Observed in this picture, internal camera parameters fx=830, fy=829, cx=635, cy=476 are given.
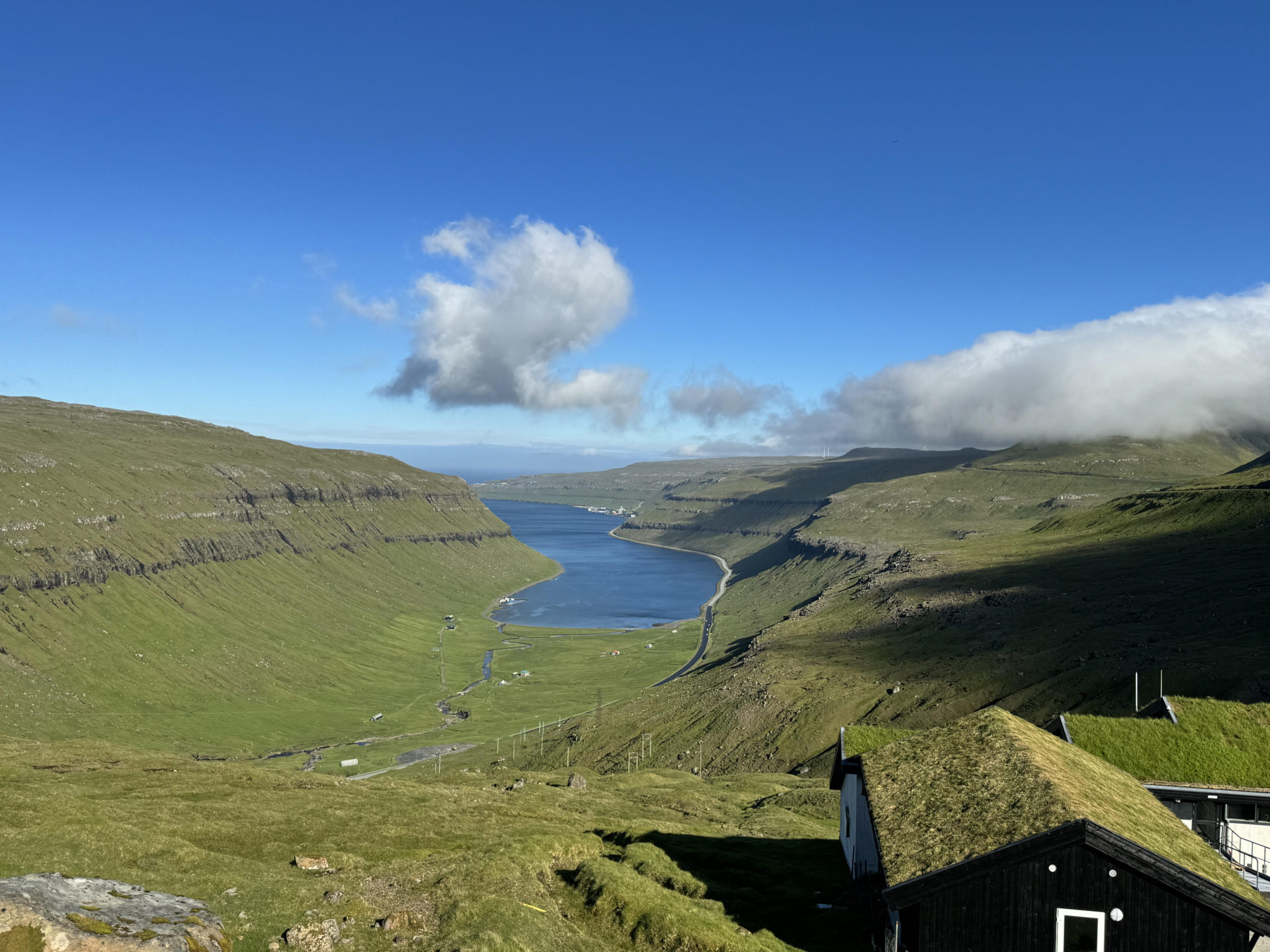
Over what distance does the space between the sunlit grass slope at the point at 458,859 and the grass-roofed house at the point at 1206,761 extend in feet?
55.6

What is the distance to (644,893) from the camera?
1506 inches

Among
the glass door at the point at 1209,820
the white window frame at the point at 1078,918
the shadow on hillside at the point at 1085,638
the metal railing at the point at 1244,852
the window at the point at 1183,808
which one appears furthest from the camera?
the shadow on hillside at the point at 1085,638

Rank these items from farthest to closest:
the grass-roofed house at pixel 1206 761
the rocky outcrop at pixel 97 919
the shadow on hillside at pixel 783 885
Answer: the grass-roofed house at pixel 1206 761
the shadow on hillside at pixel 783 885
the rocky outcrop at pixel 97 919

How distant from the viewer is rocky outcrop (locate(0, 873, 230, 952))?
25.1 metres

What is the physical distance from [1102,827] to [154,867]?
140ft

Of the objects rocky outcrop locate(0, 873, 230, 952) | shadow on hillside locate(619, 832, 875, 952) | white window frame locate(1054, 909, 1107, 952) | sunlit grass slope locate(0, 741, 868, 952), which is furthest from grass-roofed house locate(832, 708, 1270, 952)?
rocky outcrop locate(0, 873, 230, 952)

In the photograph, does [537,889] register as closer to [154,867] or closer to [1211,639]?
[154,867]

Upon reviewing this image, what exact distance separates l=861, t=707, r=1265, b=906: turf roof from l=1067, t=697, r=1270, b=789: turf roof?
706 cm

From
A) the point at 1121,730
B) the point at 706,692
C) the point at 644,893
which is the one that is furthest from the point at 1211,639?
the point at 644,893

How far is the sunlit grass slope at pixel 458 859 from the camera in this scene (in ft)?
115

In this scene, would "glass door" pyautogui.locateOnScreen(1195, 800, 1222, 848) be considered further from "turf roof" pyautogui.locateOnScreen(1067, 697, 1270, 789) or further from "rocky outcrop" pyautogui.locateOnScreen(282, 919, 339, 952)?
"rocky outcrop" pyautogui.locateOnScreen(282, 919, 339, 952)

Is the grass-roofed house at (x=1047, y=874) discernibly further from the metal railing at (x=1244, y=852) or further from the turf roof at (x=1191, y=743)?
the turf roof at (x=1191, y=743)

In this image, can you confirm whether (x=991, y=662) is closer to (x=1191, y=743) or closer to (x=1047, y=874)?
(x=1191, y=743)

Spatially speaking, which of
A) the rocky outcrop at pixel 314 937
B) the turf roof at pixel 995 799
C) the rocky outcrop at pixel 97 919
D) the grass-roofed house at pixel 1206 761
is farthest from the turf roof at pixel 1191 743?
the rocky outcrop at pixel 97 919
